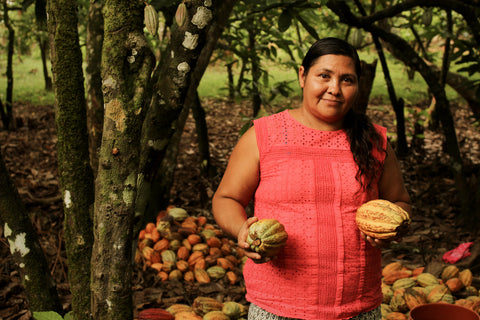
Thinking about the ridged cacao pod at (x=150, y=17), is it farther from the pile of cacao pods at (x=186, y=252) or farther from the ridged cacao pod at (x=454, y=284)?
the ridged cacao pod at (x=454, y=284)

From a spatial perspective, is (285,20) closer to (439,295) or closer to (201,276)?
(201,276)

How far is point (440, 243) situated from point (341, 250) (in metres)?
2.45

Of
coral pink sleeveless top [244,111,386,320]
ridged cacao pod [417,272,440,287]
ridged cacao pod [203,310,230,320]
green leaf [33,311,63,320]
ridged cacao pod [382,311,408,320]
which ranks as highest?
coral pink sleeveless top [244,111,386,320]

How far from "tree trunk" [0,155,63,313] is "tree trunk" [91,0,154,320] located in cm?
62

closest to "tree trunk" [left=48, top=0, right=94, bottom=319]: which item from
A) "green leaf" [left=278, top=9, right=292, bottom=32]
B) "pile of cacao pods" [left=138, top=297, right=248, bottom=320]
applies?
"pile of cacao pods" [left=138, top=297, right=248, bottom=320]

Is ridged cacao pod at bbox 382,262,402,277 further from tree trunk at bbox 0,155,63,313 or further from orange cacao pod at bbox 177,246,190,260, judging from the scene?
tree trunk at bbox 0,155,63,313

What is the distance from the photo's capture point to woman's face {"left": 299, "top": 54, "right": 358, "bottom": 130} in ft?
4.17

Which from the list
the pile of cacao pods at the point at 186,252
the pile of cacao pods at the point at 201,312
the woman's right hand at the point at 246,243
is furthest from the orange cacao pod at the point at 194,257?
the woman's right hand at the point at 246,243

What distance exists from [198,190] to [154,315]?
2.03m

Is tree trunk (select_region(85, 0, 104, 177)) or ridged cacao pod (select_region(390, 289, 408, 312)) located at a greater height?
tree trunk (select_region(85, 0, 104, 177))

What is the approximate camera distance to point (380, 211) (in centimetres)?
121

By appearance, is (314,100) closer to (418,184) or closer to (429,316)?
(429,316)

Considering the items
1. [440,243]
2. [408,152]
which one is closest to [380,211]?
[440,243]

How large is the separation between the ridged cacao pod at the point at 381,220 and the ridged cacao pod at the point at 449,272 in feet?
5.43
